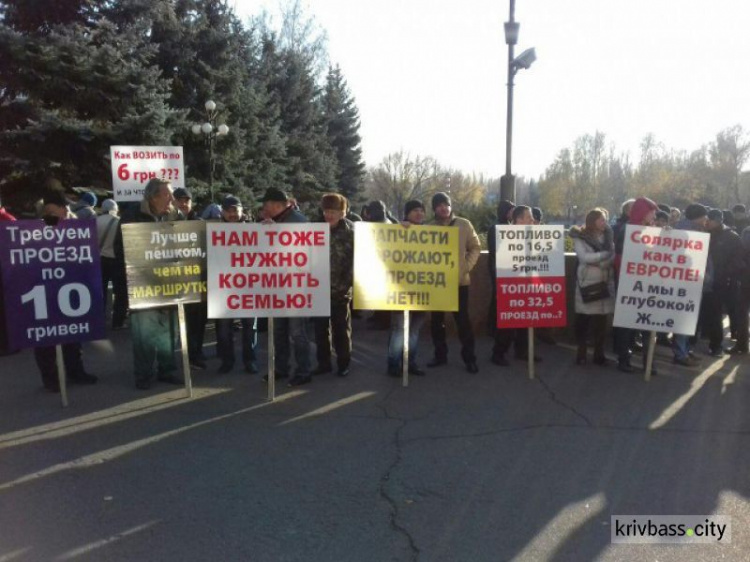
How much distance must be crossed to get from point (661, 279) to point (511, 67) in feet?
29.3

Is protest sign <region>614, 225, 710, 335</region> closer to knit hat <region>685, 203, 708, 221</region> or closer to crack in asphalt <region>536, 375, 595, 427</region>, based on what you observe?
crack in asphalt <region>536, 375, 595, 427</region>

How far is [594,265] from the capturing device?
796cm

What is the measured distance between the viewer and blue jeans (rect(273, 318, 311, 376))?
708cm

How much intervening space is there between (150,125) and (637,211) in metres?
12.0

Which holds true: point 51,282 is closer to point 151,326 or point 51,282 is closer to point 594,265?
point 151,326

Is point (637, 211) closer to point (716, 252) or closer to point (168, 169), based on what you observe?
point (716, 252)

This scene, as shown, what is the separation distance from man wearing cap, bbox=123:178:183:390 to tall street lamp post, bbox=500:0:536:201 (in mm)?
9516

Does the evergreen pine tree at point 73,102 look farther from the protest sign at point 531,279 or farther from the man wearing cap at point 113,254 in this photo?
the protest sign at point 531,279

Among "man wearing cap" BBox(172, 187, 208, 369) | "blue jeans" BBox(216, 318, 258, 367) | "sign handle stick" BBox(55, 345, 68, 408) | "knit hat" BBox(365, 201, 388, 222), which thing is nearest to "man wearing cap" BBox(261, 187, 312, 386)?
"blue jeans" BBox(216, 318, 258, 367)

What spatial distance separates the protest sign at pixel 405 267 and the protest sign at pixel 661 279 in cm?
188

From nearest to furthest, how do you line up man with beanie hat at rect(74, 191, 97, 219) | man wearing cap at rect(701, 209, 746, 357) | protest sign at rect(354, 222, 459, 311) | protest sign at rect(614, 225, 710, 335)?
protest sign at rect(354, 222, 459, 311) → protest sign at rect(614, 225, 710, 335) → man wearing cap at rect(701, 209, 746, 357) → man with beanie hat at rect(74, 191, 97, 219)

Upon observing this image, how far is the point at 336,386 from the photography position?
7.16m

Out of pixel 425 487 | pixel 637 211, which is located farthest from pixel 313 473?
pixel 637 211

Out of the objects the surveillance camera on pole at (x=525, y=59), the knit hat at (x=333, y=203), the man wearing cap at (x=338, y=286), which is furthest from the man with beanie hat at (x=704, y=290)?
the surveillance camera on pole at (x=525, y=59)
